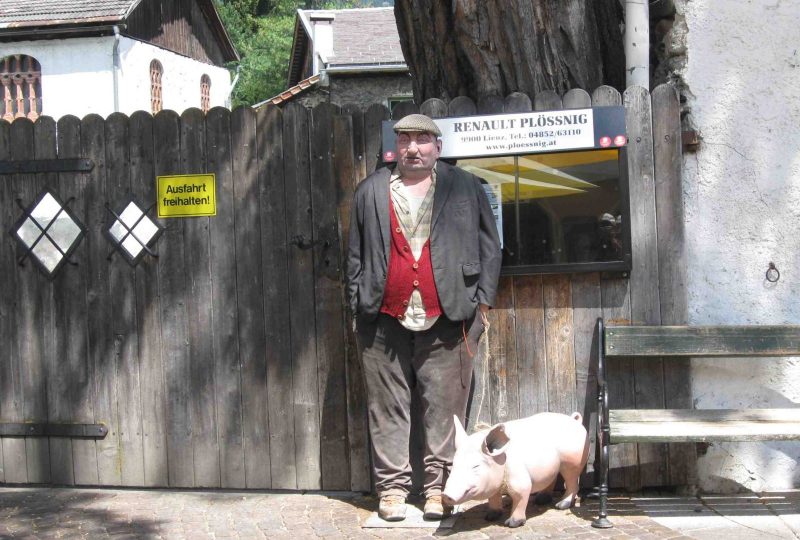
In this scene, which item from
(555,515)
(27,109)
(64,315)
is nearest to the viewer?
(555,515)

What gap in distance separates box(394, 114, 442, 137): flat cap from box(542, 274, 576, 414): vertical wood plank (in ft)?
3.34

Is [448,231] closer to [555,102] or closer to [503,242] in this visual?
[503,242]

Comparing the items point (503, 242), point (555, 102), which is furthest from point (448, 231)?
point (555, 102)

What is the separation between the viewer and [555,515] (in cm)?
490

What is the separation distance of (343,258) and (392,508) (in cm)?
136

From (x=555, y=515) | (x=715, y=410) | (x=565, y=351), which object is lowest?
(x=555, y=515)

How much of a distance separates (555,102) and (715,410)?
1779 millimetres

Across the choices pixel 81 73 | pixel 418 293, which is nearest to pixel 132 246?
pixel 418 293

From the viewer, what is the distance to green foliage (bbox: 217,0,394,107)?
3978 centimetres

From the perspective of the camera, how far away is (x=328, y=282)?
5422 mm

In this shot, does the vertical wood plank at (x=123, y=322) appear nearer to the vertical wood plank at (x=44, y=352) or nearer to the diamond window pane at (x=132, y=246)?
the diamond window pane at (x=132, y=246)

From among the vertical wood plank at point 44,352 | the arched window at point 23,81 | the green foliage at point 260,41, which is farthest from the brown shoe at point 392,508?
the green foliage at point 260,41

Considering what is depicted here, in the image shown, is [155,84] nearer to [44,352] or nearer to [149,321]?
[44,352]

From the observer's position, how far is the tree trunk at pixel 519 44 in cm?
Answer: 552
